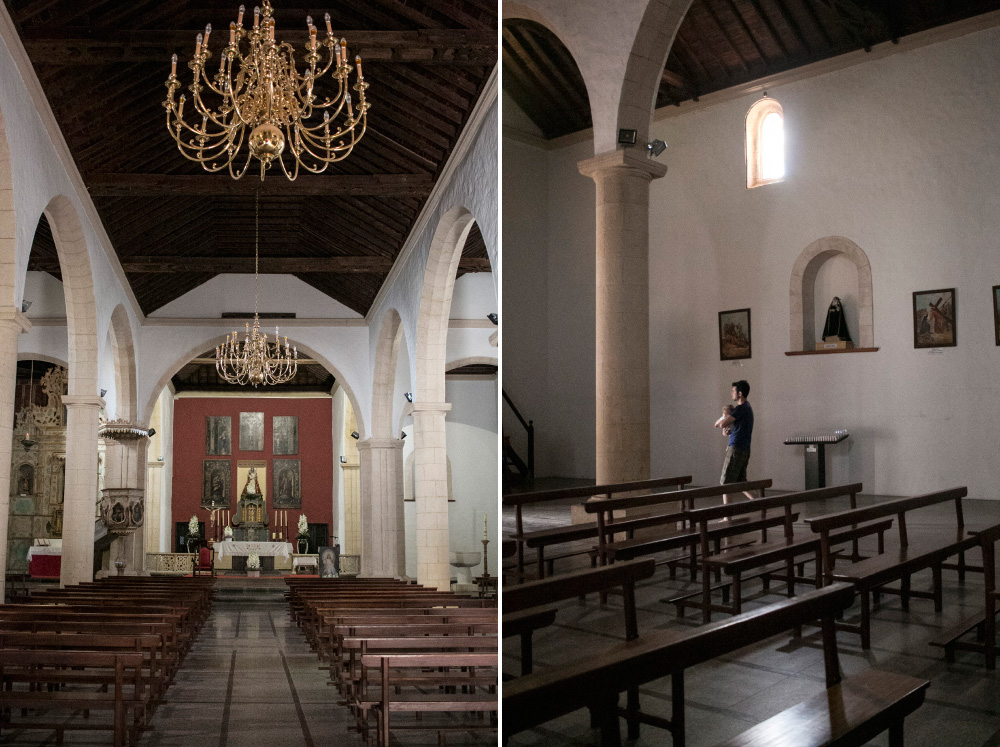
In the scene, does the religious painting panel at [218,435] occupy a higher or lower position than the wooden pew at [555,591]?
higher

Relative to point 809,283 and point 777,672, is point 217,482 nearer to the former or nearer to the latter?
point 809,283

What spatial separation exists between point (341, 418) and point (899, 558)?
19088 millimetres

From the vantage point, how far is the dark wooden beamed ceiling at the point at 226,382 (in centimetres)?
2345

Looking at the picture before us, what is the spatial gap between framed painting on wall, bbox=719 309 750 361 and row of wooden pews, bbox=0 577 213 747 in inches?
337

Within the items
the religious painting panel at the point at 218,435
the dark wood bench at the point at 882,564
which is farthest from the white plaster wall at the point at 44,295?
the dark wood bench at the point at 882,564

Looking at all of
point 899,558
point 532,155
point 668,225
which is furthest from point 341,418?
point 899,558

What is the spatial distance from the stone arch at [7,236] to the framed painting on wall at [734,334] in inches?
400

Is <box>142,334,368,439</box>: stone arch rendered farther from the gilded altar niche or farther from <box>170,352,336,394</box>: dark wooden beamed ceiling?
<box>170,352,336,394</box>: dark wooden beamed ceiling

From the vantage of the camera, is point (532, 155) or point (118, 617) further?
point (532, 155)

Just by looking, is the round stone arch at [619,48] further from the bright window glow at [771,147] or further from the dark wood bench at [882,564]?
the bright window glow at [771,147]

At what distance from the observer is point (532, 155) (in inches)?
650

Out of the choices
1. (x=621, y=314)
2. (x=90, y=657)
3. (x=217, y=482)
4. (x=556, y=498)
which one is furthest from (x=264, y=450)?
(x=90, y=657)

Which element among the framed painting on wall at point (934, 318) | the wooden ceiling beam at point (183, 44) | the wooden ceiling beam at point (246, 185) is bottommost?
the framed painting on wall at point (934, 318)

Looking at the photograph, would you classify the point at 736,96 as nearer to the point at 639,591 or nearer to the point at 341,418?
the point at 639,591
